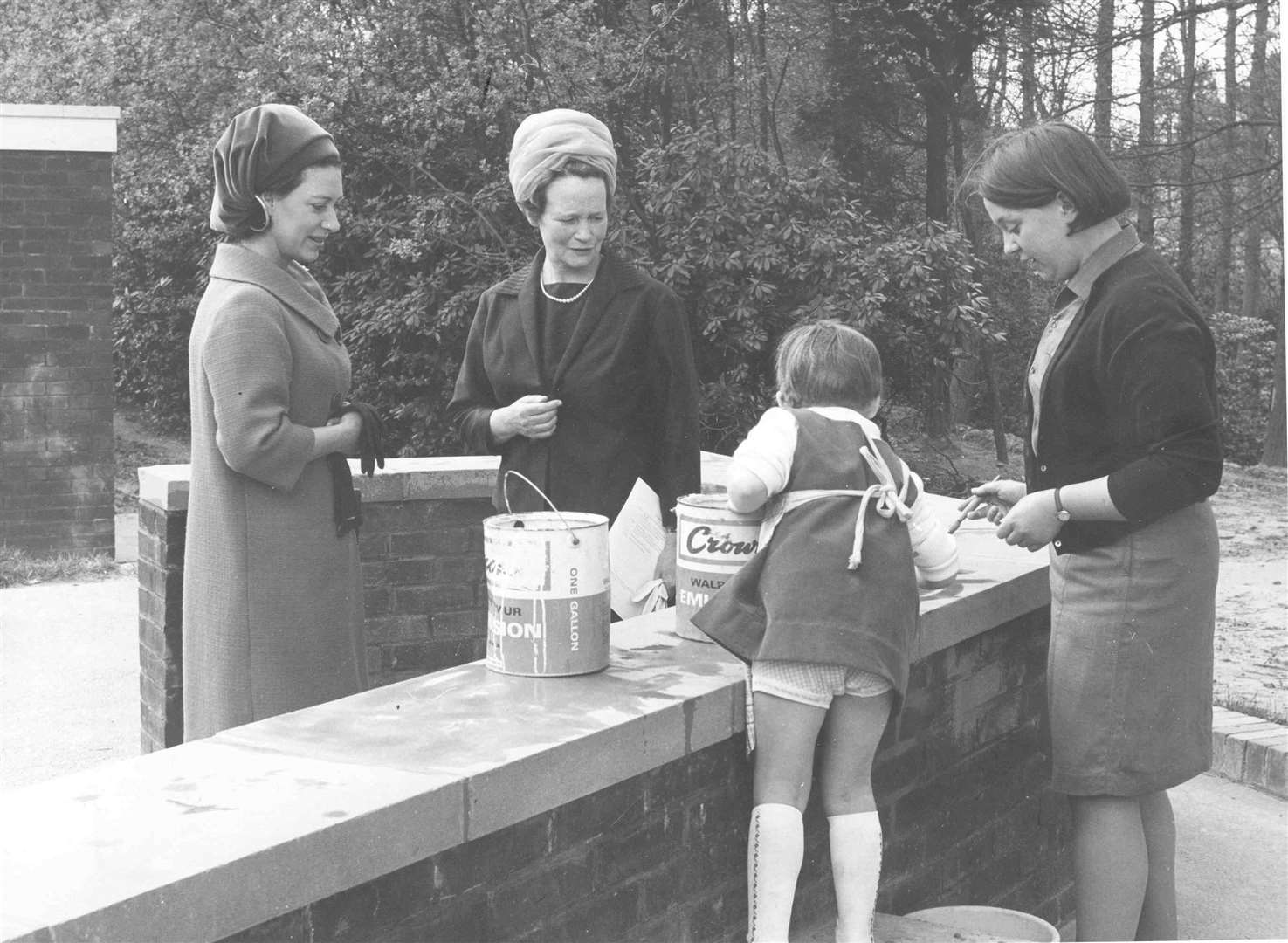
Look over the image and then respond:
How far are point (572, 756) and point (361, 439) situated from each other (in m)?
1.42

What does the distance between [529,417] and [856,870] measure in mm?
1431

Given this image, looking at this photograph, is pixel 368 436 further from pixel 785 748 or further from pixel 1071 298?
pixel 1071 298

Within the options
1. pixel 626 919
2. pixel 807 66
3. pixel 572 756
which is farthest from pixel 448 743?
pixel 807 66

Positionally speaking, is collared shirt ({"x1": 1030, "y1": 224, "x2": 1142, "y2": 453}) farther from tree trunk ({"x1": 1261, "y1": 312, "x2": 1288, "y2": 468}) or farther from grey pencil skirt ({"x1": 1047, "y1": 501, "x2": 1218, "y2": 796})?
tree trunk ({"x1": 1261, "y1": 312, "x2": 1288, "y2": 468})

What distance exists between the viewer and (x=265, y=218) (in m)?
3.57

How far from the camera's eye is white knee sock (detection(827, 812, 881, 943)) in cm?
298

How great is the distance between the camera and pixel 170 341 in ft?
56.3

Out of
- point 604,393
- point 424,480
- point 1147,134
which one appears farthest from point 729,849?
point 1147,134

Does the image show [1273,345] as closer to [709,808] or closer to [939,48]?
[939,48]

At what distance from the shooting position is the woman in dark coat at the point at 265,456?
11.3 ft

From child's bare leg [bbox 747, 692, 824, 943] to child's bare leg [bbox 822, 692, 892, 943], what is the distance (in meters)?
0.05

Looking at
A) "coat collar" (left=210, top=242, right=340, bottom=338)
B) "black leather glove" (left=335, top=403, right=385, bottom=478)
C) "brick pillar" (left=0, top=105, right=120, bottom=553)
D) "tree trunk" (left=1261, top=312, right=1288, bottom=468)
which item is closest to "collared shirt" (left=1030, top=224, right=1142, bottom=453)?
"black leather glove" (left=335, top=403, right=385, bottom=478)

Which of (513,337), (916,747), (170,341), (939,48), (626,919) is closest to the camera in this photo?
(626,919)

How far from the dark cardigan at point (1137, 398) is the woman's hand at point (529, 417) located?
4.12ft
